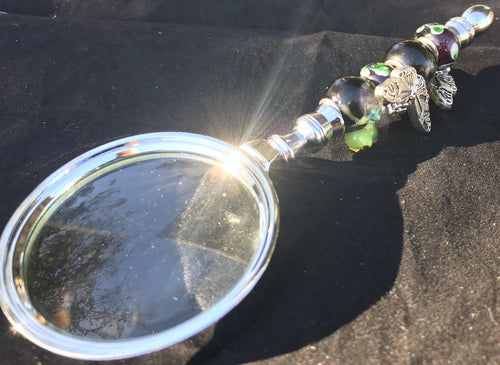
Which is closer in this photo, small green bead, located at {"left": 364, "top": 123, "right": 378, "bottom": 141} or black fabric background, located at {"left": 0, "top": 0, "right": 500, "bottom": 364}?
black fabric background, located at {"left": 0, "top": 0, "right": 500, "bottom": 364}

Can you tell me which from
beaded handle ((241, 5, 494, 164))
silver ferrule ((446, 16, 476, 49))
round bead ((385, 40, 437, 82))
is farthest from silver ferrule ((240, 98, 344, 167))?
silver ferrule ((446, 16, 476, 49))

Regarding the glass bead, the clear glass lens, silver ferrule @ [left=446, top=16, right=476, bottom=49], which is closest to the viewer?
the clear glass lens

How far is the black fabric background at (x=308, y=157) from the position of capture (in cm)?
93

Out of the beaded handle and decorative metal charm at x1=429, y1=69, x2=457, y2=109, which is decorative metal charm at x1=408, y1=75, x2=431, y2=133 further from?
decorative metal charm at x1=429, y1=69, x2=457, y2=109

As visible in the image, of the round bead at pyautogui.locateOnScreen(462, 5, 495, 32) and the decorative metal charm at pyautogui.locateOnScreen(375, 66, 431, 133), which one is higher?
the round bead at pyautogui.locateOnScreen(462, 5, 495, 32)

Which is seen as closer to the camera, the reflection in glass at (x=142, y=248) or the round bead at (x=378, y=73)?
the reflection in glass at (x=142, y=248)

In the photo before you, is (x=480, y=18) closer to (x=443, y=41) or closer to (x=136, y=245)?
(x=443, y=41)

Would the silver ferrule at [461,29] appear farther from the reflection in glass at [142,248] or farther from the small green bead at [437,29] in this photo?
the reflection in glass at [142,248]

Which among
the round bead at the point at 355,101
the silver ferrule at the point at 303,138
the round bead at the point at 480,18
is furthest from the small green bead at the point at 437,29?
the silver ferrule at the point at 303,138

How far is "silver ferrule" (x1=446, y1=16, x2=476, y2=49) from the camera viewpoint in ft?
4.41

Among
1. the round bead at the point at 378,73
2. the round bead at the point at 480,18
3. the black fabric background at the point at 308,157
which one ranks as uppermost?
the round bead at the point at 480,18

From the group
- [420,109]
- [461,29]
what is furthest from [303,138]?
[461,29]

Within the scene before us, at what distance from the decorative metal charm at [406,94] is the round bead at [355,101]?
0.10 ft

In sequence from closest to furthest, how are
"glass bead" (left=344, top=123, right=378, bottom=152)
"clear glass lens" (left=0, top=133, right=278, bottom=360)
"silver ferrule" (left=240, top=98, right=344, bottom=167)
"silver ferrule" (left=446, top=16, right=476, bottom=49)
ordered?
"clear glass lens" (left=0, top=133, right=278, bottom=360)
"silver ferrule" (left=240, top=98, right=344, bottom=167)
"glass bead" (left=344, top=123, right=378, bottom=152)
"silver ferrule" (left=446, top=16, right=476, bottom=49)
